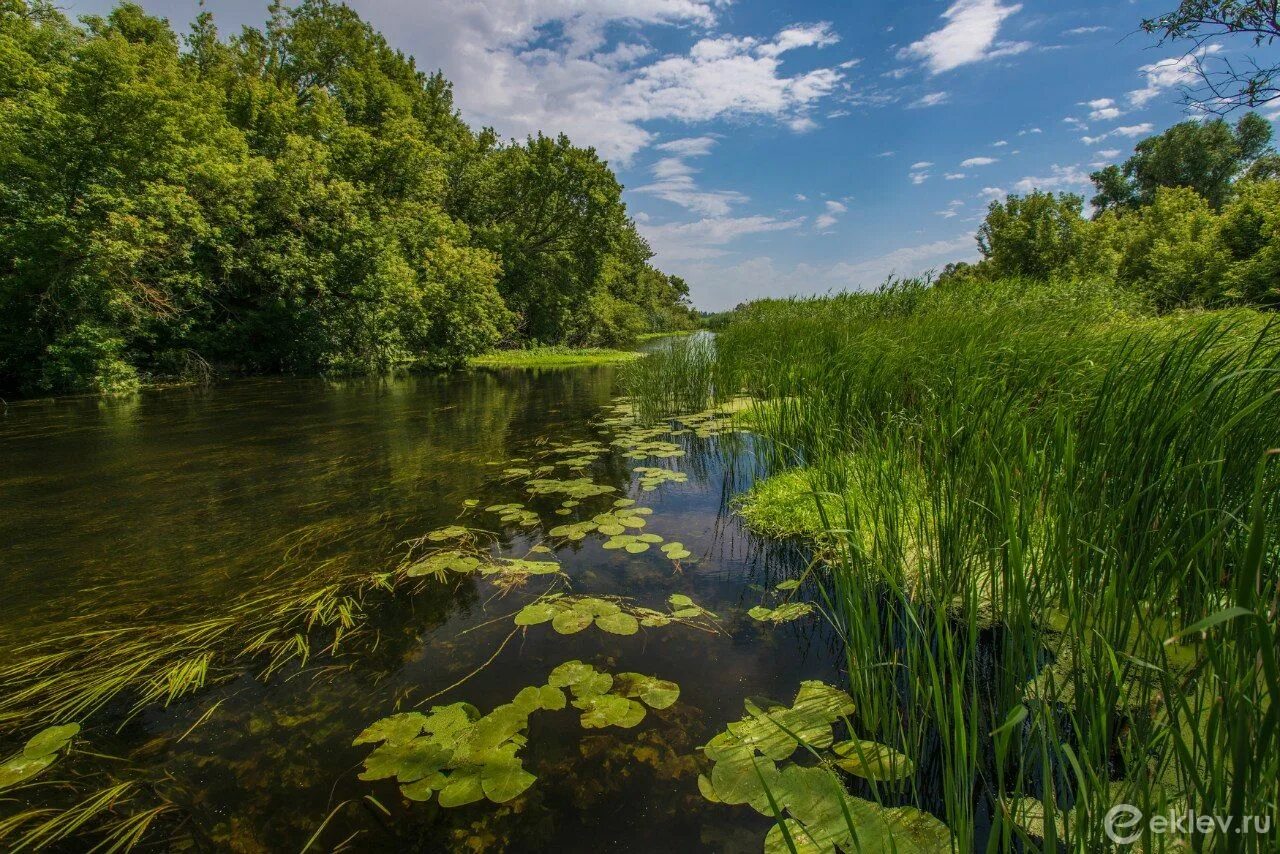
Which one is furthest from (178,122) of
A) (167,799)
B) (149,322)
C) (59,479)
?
(167,799)

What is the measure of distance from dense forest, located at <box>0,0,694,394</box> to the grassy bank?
17.0 metres

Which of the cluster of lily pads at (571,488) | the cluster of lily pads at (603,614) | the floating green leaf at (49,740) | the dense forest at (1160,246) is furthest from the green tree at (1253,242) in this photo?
the floating green leaf at (49,740)

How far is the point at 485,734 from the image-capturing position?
2059 mm

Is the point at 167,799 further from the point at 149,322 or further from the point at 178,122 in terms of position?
the point at 178,122

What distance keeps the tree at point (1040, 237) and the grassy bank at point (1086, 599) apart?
19829mm

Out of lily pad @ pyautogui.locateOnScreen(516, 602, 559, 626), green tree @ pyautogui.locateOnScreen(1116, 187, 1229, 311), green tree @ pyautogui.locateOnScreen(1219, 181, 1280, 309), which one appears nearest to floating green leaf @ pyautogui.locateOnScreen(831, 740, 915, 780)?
lily pad @ pyautogui.locateOnScreen(516, 602, 559, 626)

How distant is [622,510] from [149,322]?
53.9ft

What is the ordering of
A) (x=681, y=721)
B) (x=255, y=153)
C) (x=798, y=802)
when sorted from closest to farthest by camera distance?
(x=798, y=802) < (x=681, y=721) < (x=255, y=153)

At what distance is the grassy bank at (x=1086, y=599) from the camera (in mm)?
1049

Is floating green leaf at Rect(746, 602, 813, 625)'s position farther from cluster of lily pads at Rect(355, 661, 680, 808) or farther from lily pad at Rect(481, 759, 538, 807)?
lily pad at Rect(481, 759, 538, 807)

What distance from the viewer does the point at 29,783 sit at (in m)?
1.87

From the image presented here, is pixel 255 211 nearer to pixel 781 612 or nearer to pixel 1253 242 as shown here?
pixel 781 612

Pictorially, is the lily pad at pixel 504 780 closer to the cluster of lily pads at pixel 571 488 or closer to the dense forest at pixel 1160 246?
the cluster of lily pads at pixel 571 488

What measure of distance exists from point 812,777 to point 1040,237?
24239 mm
